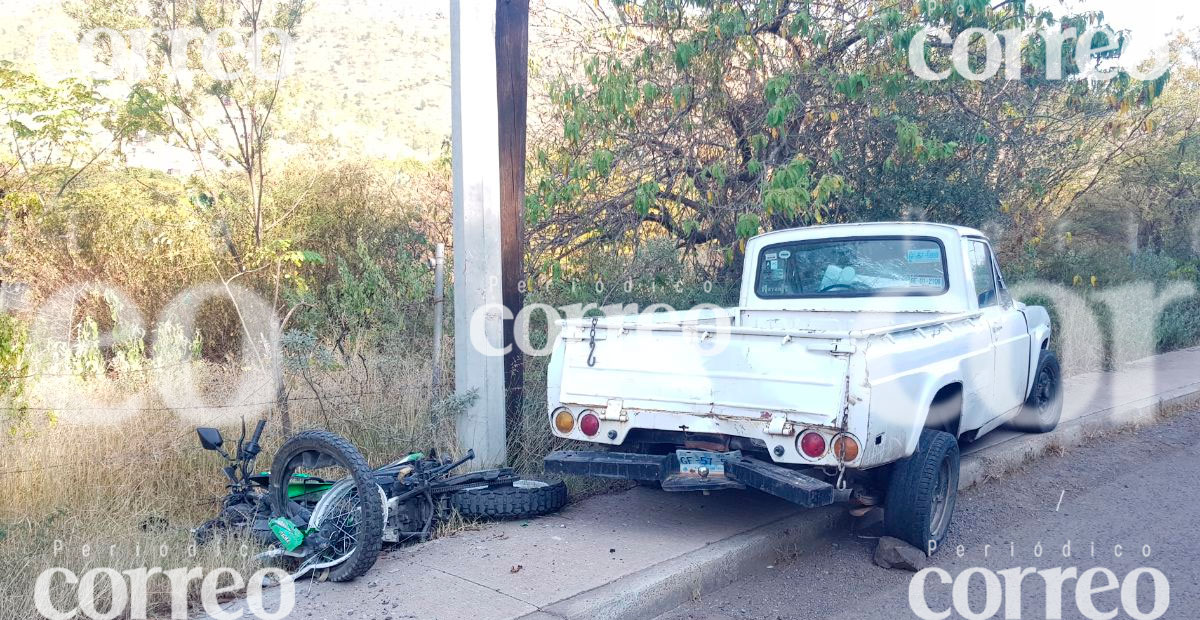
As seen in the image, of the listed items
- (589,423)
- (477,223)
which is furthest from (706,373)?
(477,223)

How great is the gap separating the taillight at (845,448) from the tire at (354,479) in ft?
7.53

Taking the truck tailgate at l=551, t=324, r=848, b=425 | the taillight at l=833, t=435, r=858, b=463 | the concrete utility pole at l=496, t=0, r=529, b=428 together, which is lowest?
the taillight at l=833, t=435, r=858, b=463

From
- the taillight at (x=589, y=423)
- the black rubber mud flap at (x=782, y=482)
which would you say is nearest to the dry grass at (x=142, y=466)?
the taillight at (x=589, y=423)

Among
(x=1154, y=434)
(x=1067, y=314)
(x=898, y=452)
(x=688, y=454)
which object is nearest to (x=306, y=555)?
(x=688, y=454)

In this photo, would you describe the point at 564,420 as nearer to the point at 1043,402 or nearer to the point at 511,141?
the point at 511,141

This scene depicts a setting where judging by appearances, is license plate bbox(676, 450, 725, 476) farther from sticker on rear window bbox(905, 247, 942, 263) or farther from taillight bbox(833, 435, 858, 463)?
sticker on rear window bbox(905, 247, 942, 263)

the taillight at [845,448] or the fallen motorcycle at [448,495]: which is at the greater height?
the taillight at [845,448]

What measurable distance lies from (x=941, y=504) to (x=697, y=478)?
156 centimetres

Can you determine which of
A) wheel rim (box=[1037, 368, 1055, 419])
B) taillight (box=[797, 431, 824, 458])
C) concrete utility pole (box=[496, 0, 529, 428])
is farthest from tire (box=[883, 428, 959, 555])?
wheel rim (box=[1037, 368, 1055, 419])

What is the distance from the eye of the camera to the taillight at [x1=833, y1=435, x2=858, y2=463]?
457cm

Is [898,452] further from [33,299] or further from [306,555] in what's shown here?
[33,299]

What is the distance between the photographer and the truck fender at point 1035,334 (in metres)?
7.42

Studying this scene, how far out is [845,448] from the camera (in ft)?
15.0

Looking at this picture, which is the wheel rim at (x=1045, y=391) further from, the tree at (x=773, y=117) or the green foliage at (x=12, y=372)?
the green foliage at (x=12, y=372)
